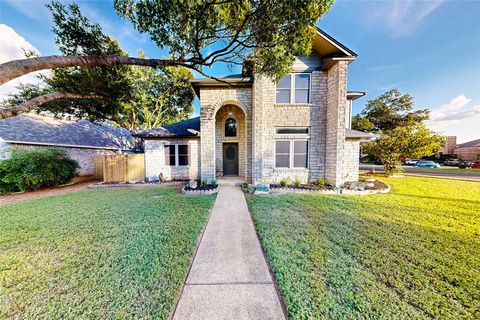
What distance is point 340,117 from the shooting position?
7332 mm

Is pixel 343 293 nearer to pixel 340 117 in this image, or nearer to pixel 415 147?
pixel 340 117

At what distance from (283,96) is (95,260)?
351 inches

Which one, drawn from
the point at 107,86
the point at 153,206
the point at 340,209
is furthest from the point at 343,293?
the point at 107,86

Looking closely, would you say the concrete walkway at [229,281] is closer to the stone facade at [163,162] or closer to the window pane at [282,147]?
the window pane at [282,147]

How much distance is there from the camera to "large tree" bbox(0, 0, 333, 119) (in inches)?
168

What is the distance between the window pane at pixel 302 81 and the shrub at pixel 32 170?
46.7 ft

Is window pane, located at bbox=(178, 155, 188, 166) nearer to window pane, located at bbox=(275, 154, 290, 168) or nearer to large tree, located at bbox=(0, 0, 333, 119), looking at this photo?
window pane, located at bbox=(275, 154, 290, 168)

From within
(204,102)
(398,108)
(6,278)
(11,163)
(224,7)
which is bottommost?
(6,278)

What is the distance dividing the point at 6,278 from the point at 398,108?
38273mm

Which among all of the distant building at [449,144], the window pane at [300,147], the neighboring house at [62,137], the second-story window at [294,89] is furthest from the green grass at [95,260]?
the distant building at [449,144]

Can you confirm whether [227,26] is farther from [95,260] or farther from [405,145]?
[405,145]

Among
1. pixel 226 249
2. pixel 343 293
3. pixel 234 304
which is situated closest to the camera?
pixel 234 304

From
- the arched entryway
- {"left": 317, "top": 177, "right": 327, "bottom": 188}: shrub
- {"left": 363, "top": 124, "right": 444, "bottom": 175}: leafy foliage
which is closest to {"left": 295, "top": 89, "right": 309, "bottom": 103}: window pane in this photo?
the arched entryway

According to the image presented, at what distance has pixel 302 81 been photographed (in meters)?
8.23
